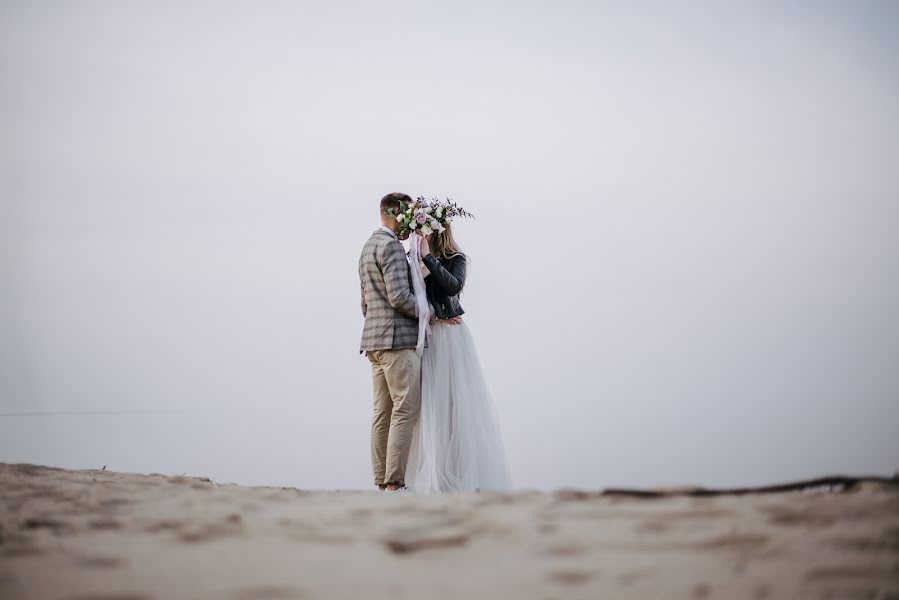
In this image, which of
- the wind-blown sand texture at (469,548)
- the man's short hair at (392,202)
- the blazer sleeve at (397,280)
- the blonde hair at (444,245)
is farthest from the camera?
the blonde hair at (444,245)

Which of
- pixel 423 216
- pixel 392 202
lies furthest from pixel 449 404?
pixel 392 202

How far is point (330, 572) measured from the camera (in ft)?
7.27

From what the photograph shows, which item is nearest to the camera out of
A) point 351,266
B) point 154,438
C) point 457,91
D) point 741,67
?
point 154,438

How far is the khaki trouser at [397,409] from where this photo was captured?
504cm

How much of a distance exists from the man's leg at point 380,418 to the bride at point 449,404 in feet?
0.56

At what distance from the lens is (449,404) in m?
5.26

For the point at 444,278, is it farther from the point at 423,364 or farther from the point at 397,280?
the point at 423,364

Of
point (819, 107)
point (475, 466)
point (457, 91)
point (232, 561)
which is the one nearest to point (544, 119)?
point (457, 91)

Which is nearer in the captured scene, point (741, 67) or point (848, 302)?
point (741, 67)

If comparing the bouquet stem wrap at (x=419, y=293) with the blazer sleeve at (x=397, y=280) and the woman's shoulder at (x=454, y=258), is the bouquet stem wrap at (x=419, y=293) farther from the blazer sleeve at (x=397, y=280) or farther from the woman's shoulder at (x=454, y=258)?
the woman's shoulder at (x=454, y=258)

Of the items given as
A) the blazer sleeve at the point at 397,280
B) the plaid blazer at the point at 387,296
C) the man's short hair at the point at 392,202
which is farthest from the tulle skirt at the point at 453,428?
the man's short hair at the point at 392,202

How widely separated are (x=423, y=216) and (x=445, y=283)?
1.37 feet

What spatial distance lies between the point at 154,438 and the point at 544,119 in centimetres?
982

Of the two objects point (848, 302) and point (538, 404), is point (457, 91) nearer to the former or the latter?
point (538, 404)
